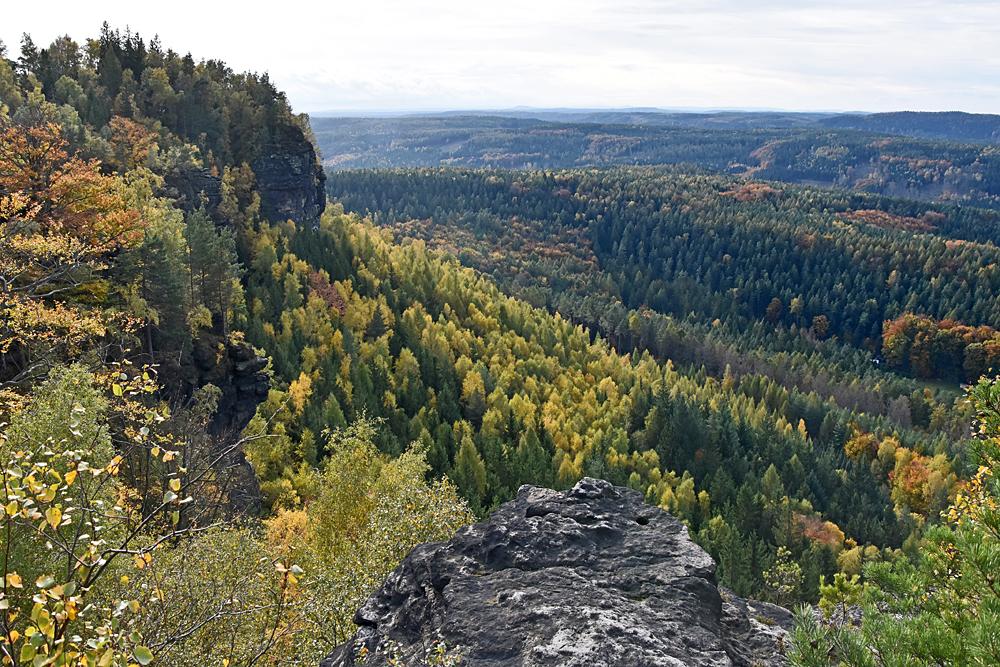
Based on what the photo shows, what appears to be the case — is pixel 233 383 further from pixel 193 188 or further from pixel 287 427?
pixel 193 188

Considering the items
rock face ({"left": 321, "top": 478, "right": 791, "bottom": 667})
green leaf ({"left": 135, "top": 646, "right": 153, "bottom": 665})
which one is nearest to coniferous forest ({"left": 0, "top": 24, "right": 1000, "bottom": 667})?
green leaf ({"left": 135, "top": 646, "right": 153, "bottom": 665})

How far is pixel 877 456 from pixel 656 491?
71190mm

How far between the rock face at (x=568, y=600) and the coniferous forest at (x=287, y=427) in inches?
118

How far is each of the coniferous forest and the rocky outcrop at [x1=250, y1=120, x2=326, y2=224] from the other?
0.48 meters

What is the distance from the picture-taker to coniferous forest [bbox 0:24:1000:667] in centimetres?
1289

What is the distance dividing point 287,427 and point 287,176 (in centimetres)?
5943

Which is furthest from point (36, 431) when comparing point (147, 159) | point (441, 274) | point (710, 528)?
point (441, 274)

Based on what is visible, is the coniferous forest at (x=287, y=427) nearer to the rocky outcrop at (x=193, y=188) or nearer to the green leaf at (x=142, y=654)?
the green leaf at (x=142, y=654)

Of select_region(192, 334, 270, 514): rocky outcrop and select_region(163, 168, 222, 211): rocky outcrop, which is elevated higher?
select_region(163, 168, 222, 211): rocky outcrop

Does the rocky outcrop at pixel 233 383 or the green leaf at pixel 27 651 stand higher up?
the green leaf at pixel 27 651

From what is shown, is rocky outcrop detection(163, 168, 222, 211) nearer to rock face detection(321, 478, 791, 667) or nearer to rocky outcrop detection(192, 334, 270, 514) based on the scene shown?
rocky outcrop detection(192, 334, 270, 514)

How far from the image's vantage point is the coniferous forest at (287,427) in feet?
42.3

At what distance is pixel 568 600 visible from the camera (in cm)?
1694

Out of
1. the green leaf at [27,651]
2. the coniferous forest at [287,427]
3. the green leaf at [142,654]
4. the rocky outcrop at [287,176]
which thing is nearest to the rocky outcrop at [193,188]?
the coniferous forest at [287,427]
